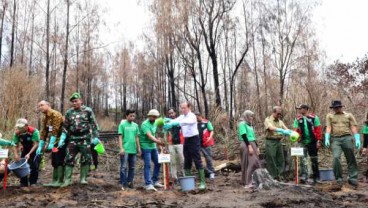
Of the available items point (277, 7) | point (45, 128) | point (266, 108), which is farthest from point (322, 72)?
point (45, 128)

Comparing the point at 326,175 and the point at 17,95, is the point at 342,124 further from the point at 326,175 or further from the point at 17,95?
the point at 17,95

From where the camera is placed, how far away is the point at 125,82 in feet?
153

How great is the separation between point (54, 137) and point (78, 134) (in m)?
0.51

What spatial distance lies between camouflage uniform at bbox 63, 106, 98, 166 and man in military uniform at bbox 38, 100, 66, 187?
0.77 ft

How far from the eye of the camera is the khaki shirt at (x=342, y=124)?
28.3 ft

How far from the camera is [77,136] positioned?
738 cm

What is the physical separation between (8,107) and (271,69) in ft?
73.7

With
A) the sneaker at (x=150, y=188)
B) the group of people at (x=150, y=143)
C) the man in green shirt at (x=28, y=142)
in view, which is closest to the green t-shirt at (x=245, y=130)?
the group of people at (x=150, y=143)

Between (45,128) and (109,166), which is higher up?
(45,128)

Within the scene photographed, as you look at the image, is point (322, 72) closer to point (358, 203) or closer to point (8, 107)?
point (8, 107)

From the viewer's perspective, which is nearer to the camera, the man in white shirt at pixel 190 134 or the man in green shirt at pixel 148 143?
the man in white shirt at pixel 190 134

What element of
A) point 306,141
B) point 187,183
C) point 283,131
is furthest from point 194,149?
point 306,141

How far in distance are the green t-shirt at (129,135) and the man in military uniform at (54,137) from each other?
44.8 inches

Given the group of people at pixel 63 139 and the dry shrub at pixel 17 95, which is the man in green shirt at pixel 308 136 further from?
the dry shrub at pixel 17 95
